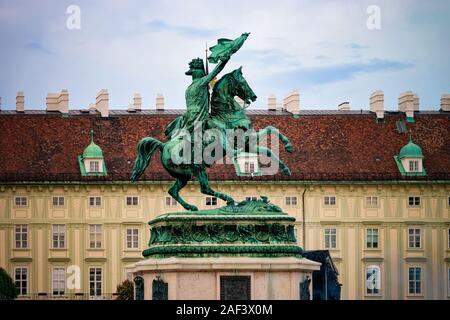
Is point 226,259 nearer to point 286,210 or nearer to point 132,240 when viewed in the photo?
point 286,210

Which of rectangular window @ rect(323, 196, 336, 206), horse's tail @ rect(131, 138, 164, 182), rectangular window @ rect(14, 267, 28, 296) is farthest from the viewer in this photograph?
rectangular window @ rect(323, 196, 336, 206)

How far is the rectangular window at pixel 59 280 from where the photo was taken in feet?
348

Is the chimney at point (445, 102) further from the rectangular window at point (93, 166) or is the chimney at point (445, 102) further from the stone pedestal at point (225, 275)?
the stone pedestal at point (225, 275)

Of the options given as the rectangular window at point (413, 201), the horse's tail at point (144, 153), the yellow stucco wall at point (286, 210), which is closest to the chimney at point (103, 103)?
the yellow stucco wall at point (286, 210)

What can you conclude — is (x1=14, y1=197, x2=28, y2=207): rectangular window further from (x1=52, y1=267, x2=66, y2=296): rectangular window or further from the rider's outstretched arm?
the rider's outstretched arm

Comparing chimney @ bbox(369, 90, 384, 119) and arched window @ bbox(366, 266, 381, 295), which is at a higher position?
chimney @ bbox(369, 90, 384, 119)

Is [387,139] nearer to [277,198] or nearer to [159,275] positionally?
[277,198]

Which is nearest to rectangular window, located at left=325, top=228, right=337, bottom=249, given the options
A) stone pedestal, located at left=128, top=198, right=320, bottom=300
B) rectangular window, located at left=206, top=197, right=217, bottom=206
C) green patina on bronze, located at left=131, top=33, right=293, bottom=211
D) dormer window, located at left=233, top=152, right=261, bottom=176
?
dormer window, located at left=233, top=152, right=261, bottom=176

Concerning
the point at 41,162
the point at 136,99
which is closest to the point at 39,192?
the point at 41,162

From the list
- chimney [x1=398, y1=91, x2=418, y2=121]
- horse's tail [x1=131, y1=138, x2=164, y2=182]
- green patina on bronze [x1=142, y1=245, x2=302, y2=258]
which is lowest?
green patina on bronze [x1=142, y1=245, x2=302, y2=258]

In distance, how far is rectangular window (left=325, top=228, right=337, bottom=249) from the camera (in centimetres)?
10836

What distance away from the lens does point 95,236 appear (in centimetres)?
10812

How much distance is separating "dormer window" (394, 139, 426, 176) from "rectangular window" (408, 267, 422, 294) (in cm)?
504

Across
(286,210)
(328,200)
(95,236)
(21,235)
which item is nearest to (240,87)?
(286,210)
